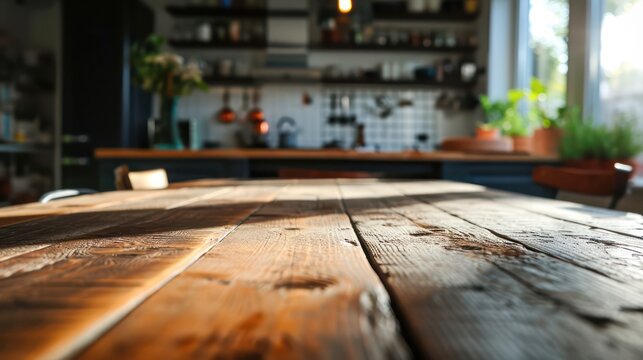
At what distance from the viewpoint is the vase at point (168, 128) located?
3199mm

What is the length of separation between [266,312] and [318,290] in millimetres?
67

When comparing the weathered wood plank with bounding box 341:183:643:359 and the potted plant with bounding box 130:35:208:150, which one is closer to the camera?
the weathered wood plank with bounding box 341:183:643:359

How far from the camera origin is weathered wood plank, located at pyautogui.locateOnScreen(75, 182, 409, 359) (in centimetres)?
29

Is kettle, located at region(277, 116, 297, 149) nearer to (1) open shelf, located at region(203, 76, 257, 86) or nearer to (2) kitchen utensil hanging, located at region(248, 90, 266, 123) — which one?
(2) kitchen utensil hanging, located at region(248, 90, 266, 123)

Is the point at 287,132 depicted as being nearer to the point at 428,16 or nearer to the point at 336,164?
the point at 428,16

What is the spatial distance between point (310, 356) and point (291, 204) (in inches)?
36.7

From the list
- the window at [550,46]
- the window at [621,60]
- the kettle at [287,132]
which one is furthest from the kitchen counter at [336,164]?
the kettle at [287,132]

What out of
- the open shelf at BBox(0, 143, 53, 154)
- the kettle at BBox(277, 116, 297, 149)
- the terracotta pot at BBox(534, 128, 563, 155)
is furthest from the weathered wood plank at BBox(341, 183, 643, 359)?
the open shelf at BBox(0, 143, 53, 154)

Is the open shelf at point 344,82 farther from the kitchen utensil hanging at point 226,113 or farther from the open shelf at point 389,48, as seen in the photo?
the open shelf at point 389,48

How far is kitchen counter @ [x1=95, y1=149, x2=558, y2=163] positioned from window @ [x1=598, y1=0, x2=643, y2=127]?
0.54m

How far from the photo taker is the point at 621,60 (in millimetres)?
3180

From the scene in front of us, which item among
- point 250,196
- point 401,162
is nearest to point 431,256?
point 250,196

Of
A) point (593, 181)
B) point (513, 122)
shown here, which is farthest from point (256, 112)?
point (593, 181)

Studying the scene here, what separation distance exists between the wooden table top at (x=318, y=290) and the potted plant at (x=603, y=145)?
205 cm
